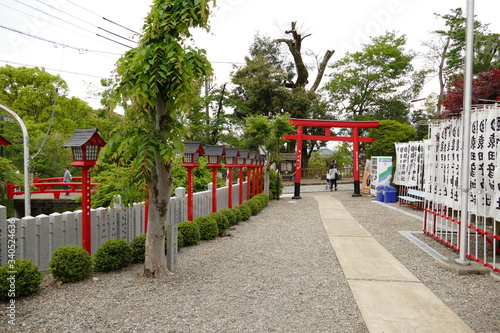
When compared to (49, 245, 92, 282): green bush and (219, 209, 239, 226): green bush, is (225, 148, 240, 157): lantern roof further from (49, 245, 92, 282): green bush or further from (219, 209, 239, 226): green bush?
(49, 245, 92, 282): green bush

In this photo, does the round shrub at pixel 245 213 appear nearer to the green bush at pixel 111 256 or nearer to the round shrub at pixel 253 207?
the round shrub at pixel 253 207

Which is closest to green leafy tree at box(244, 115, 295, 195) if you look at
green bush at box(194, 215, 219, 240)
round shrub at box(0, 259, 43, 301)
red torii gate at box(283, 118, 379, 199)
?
red torii gate at box(283, 118, 379, 199)

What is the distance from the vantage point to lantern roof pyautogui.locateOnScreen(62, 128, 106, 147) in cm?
484

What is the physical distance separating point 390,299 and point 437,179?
4.36 metres

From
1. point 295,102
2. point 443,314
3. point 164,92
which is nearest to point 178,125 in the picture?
point 164,92

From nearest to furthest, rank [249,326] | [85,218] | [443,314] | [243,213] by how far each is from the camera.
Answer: [249,326] < [443,314] < [85,218] < [243,213]

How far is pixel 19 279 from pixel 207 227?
3.95 m

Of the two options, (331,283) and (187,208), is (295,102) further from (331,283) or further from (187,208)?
(331,283)

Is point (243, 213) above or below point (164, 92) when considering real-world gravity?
below

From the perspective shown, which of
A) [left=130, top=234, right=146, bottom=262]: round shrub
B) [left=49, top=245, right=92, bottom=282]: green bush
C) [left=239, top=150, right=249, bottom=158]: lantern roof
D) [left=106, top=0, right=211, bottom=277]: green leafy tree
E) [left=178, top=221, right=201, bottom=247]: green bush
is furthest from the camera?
[left=239, top=150, right=249, bottom=158]: lantern roof

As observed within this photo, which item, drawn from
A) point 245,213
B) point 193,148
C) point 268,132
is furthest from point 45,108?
point 193,148

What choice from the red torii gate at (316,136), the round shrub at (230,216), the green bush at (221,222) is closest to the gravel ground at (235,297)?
the green bush at (221,222)

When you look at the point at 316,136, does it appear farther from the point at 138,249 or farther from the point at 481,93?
the point at 138,249

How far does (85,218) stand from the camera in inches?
203
